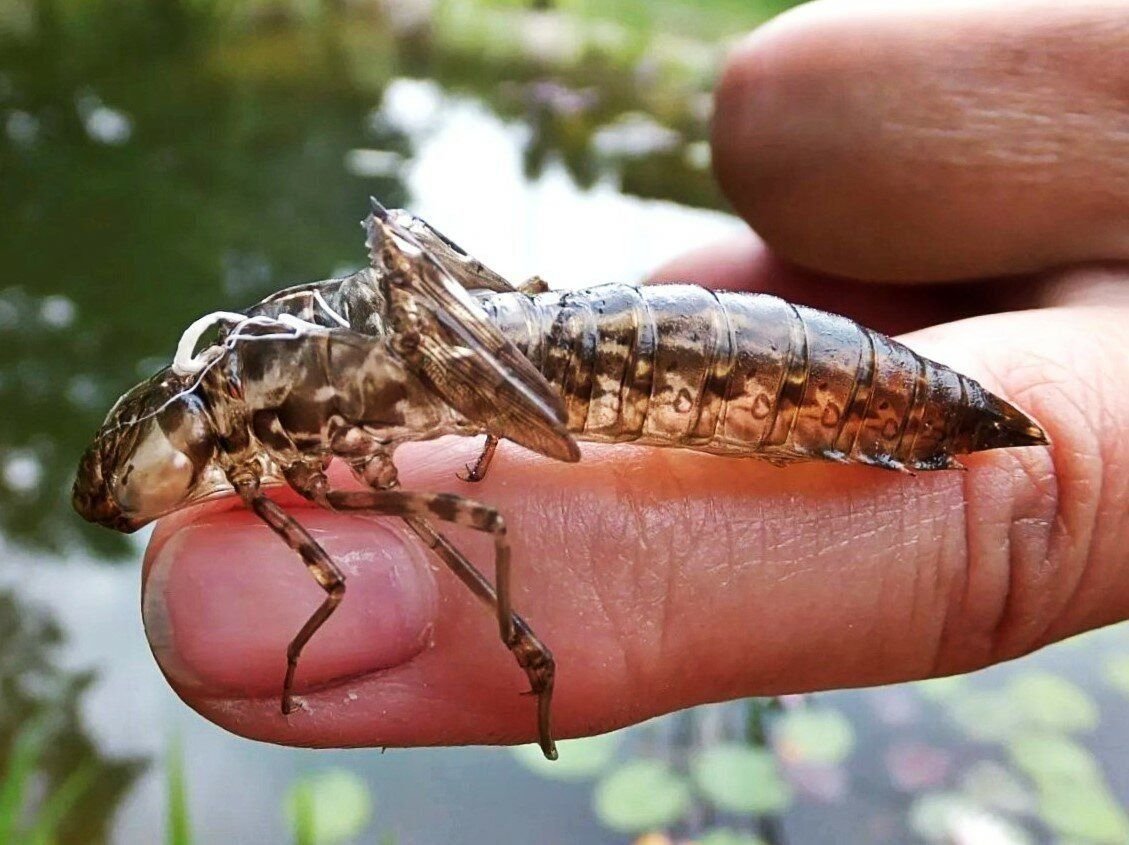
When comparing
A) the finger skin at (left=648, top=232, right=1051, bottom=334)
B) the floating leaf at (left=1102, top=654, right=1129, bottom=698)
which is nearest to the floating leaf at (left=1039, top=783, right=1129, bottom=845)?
the floating leaf at (left=1102, top=654, right=1129, bottom=698)

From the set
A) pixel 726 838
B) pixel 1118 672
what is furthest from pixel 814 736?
pixel 1118 672

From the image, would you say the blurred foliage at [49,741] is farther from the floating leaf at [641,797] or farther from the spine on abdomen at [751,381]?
the spine on abdomen at [751,381]

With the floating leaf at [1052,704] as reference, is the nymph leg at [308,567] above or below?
above

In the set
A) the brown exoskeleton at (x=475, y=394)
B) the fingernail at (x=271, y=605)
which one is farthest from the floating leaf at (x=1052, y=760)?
the fingernail at (x=271, y=605)

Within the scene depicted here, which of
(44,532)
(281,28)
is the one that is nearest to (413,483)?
(44,532)

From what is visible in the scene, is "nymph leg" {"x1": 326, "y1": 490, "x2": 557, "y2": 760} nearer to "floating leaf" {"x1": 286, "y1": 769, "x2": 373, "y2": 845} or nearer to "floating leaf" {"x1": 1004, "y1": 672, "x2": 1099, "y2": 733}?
"floating leaf" {"x1": 286, "y1": 769, "x2": 373, "y2": 845}

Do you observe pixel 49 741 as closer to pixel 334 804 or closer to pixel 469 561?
pixel 334 804
